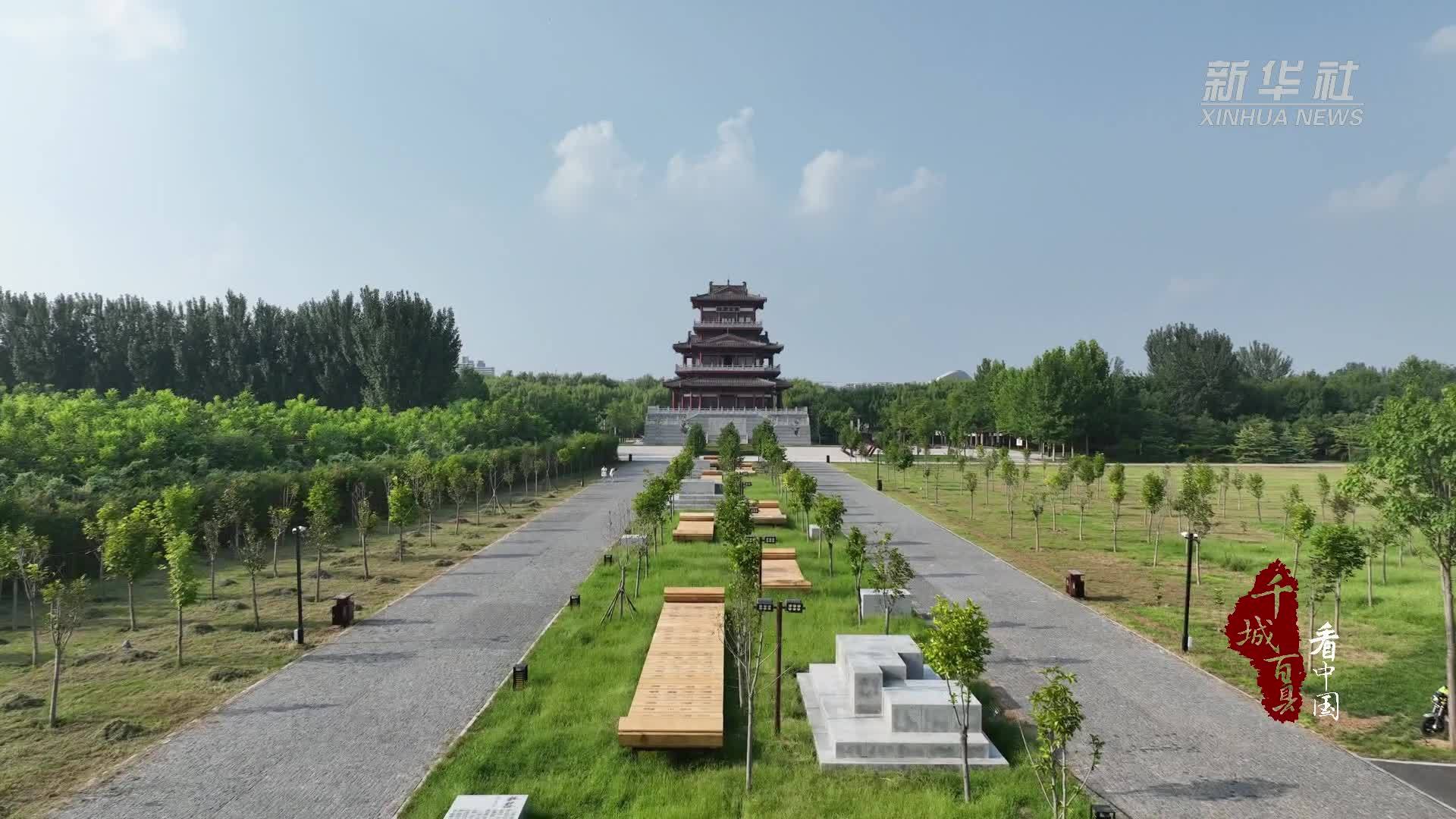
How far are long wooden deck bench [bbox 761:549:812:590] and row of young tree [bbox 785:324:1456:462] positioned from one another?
129ft

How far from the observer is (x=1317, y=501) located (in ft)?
112

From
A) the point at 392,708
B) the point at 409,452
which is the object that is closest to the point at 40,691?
the point at 392,708

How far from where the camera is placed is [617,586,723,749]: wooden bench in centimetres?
872

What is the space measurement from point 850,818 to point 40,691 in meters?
11.8

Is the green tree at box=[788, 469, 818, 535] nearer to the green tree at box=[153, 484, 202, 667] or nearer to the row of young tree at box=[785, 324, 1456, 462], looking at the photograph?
the green tree at box=[153, 484, 202, 667]

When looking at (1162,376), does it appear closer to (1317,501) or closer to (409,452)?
(1317,501)

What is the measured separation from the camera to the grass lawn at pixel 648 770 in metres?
7.83

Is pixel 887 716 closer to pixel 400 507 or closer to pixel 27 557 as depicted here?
pixel 400 507

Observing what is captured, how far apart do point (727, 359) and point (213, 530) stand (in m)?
67.6

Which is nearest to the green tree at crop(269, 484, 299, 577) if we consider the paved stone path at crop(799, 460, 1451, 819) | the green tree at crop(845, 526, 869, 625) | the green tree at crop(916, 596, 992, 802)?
the green tree at crop(845, 526, 869, 625)

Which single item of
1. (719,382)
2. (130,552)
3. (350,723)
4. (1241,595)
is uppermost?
(719,382)

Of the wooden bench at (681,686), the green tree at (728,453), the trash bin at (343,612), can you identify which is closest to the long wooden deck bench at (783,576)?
the wooden bench at (681,686)

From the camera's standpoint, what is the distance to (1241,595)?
1689 centimetres

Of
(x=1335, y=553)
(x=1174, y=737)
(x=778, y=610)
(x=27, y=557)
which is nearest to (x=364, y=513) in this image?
(x=27, y=557)
